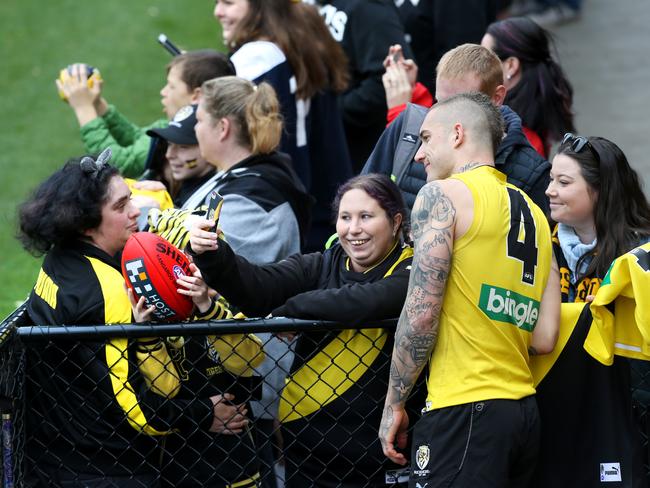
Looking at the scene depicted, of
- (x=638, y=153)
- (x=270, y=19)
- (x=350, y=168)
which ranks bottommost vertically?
(x=638, y=153)

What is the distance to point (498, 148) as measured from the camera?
4590mm

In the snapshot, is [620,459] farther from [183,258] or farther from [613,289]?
[183,258]

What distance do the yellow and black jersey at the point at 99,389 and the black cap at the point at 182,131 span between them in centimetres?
149

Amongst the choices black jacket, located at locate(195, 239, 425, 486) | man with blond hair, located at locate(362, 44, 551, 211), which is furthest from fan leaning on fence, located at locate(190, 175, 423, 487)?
man with blond hair, located at locate(362, 44, 551, 211)

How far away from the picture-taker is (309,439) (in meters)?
4.23

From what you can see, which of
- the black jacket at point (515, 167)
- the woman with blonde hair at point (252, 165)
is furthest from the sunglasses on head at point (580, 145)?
the woman with blonde hair at point (252, 165)

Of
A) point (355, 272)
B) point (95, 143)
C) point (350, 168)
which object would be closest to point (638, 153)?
point (350, 168)

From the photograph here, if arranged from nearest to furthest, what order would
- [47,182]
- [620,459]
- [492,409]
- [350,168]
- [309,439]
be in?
[492,409]
[620,459]
[309,439]
[47,182]
[350,168]

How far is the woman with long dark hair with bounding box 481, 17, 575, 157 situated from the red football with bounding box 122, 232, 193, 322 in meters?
2.59

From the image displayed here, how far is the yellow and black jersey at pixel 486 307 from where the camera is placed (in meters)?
3.75

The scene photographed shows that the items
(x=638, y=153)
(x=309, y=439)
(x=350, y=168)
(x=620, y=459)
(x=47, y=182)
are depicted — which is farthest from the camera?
(x=638, y=153)

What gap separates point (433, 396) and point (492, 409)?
8.3 inches

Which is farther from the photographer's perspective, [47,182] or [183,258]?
[47,182]

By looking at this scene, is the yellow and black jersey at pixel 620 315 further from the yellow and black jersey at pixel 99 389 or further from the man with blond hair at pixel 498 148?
the yellow and black jersey at pixel 99 389
